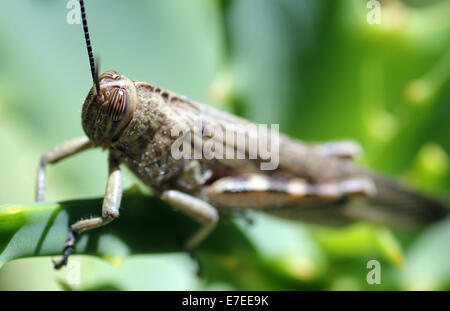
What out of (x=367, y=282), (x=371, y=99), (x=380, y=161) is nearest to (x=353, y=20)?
(x=371, y=99)

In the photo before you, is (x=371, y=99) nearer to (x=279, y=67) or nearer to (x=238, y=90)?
(x=279, y=67)

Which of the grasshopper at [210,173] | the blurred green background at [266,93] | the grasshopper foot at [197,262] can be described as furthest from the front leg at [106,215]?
the grasshopper foot at [197,262]

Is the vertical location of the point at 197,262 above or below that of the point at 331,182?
below

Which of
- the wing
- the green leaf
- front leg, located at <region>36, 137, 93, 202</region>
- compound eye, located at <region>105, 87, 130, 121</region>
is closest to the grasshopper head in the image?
compound eye, located at <region>105, 87, 130, 121</region>

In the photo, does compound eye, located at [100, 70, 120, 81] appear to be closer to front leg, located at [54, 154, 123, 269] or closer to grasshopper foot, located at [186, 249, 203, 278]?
front leg, located at [54, 154, 123, 269]

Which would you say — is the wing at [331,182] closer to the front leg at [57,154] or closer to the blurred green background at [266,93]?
the blurred green background at [266,93]

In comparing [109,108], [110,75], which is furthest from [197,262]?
[110,75]

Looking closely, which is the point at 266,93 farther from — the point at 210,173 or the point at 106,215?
the point at 106,215
